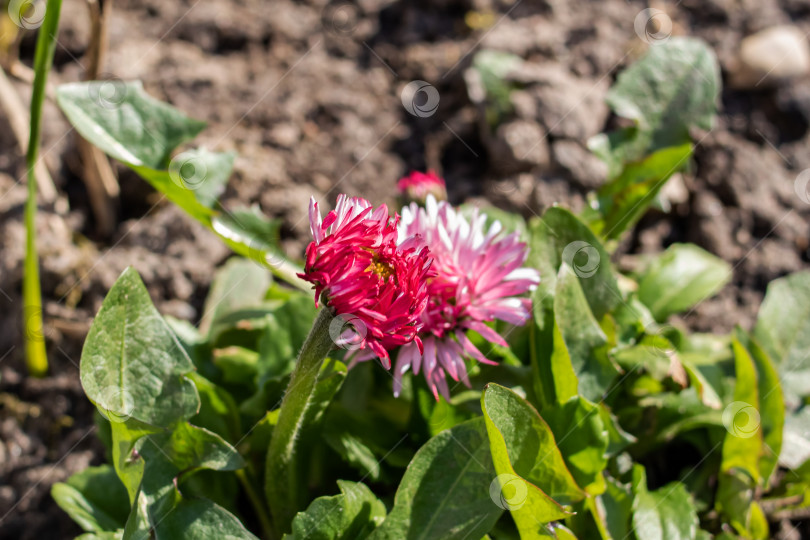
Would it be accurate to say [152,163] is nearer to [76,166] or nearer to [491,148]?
→ [76,166]

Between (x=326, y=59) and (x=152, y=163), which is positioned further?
(x=326, y=59)

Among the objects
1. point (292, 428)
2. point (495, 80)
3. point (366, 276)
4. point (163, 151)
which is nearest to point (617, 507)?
point (292, 428)

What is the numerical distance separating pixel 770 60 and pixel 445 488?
9.33ft

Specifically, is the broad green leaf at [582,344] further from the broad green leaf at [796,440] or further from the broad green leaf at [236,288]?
the broad green leaf at [236,288]

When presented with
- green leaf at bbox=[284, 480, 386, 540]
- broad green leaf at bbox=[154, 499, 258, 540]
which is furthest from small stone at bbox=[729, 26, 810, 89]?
broad green leaf at bbox=[154, 499, 258, 540]

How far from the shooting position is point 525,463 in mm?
1909

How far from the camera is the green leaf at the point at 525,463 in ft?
5.68

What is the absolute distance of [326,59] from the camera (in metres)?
3.70

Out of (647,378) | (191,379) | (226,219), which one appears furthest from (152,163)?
(647,378)

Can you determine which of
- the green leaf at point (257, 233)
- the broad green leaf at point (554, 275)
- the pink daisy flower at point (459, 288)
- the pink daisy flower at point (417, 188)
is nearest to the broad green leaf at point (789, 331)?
the broad green leaf at point (554, 275)

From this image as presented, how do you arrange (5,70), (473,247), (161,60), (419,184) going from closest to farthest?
1. (473,247)
2. (419,184)
3. (5,70)
4. (161,60)

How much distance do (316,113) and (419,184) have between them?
1.20m

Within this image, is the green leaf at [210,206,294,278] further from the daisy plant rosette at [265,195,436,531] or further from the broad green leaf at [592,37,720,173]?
the broad green leaf at [592,37,720,173]

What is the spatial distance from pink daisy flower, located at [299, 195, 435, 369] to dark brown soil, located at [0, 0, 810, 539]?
1456 millimetres
